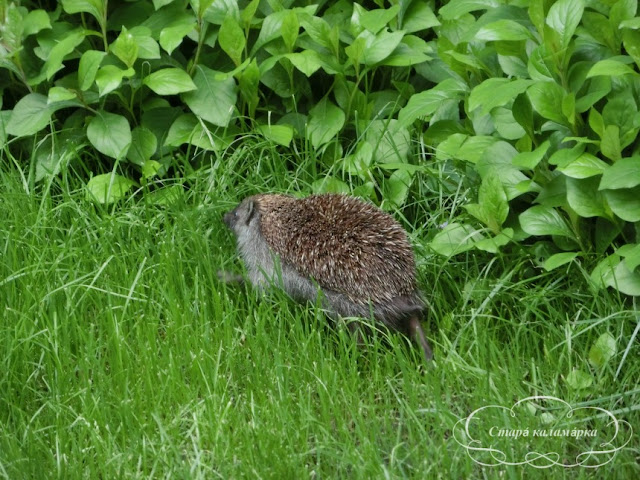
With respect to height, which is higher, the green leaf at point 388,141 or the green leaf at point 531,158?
the green leaf at point 531,158

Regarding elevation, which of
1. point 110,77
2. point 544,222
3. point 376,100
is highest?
point 110,77

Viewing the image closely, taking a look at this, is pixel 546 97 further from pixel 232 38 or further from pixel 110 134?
pixel 110 134

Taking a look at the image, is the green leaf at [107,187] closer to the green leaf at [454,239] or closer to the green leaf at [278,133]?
the green leaf at [278,133]

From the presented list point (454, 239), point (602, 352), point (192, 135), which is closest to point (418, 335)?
point (454, 239)

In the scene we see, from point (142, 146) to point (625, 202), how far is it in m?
3.00

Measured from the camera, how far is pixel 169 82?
19.9 ft

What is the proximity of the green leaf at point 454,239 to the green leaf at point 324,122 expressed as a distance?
110 cm

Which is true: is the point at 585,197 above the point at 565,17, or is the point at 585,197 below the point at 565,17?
below

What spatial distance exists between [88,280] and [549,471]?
8.67 feet

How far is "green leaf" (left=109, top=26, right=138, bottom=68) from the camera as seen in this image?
597 centimetres

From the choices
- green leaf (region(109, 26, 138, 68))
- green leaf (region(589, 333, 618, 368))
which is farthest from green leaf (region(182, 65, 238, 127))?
green leaf (region(589, 333, 618, 368))

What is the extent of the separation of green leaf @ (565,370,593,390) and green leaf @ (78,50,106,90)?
10.6ft

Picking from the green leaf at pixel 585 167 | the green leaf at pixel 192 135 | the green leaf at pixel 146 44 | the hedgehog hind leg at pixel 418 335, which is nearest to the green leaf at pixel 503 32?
the green leaf at pixel 585 167

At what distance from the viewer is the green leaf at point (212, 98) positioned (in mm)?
6098
